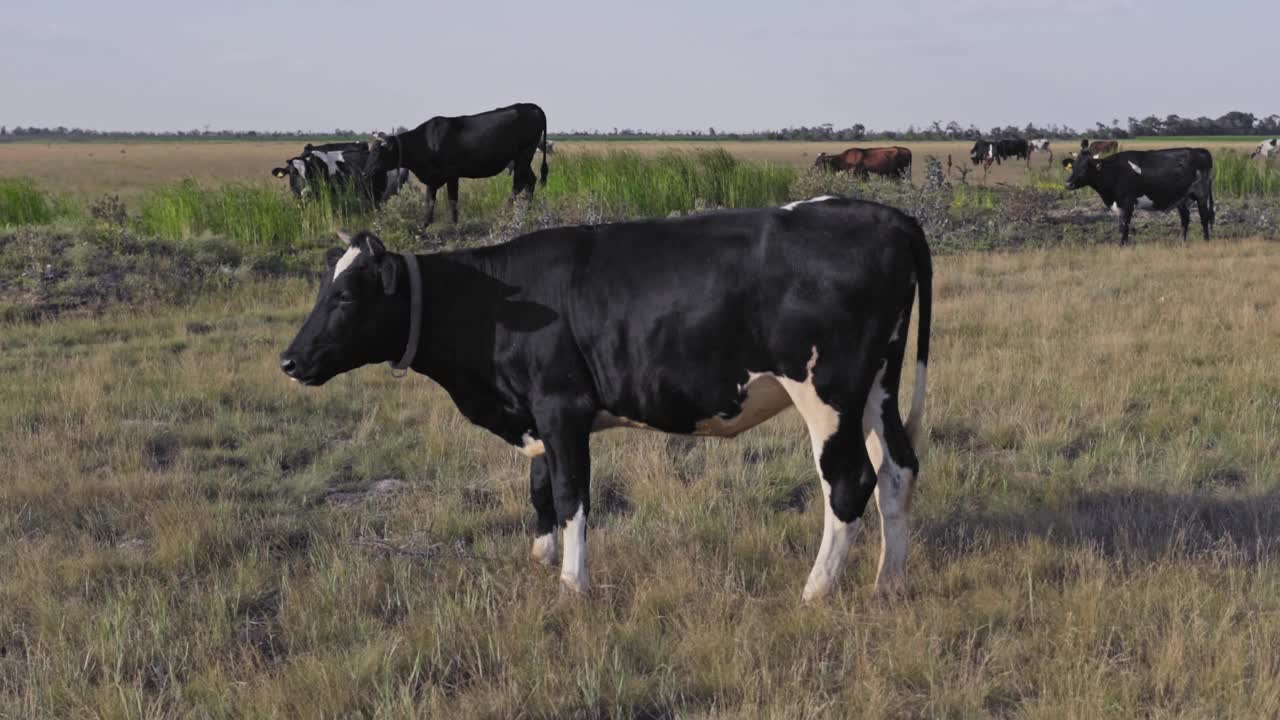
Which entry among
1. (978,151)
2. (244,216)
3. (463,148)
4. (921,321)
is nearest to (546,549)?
(921,321)

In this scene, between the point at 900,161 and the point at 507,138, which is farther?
the point at 900,161

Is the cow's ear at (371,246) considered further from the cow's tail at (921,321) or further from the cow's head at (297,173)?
the cow's head at (297,173)

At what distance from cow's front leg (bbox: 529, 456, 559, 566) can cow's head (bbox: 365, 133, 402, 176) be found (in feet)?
46.3

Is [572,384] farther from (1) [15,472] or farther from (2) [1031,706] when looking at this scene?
(1) [15,472]

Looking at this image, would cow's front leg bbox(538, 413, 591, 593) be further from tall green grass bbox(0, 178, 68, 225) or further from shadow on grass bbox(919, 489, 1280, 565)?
tall green grass bbox(0, 178, 68, 225)

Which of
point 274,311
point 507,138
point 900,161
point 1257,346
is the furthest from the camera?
point 900,161

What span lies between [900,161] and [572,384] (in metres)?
29.4

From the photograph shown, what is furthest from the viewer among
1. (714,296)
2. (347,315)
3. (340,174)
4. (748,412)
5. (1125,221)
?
(340,174)

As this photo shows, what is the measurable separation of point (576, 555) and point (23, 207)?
52.5ft

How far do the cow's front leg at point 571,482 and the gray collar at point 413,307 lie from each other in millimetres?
670

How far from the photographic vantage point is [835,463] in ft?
15.2

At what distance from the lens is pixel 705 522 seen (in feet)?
18.3

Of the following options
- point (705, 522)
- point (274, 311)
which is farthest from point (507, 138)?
point (705, 522)

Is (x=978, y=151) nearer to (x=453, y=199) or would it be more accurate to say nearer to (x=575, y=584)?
(x=453, y=199)
